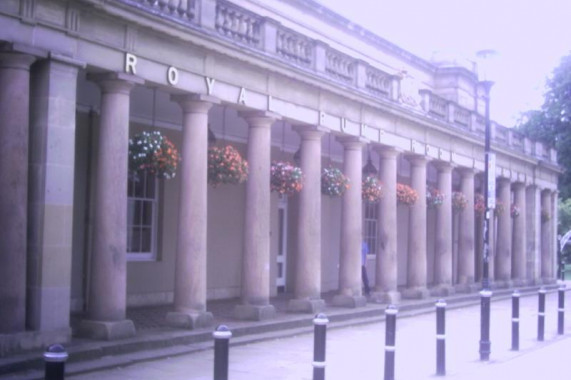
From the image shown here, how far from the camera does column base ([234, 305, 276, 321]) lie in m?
14.9

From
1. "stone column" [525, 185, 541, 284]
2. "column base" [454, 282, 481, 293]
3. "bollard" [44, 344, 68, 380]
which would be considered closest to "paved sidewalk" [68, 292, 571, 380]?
"bollard" [44, 344, 68, 380]

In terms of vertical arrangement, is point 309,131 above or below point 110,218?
above

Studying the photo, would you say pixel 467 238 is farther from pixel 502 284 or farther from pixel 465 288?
pixel 502 284

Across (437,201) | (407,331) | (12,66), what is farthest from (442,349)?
(437,201)

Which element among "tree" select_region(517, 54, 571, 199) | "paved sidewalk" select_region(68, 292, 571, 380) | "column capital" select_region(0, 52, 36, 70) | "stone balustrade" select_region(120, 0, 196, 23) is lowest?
"paved sidewalk" select_region(68, 292, 571, 380)

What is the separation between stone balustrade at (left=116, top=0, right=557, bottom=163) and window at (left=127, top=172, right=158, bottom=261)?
383cm

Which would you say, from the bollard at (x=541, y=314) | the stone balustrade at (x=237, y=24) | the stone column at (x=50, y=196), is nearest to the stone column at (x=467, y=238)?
the bollard at (x=541, y=314)

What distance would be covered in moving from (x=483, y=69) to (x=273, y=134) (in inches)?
299

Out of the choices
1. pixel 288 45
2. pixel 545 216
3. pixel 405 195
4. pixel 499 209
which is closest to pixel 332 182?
Result: pixel 288 45

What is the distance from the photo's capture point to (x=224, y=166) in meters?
14.2

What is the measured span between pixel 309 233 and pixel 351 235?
1840mm

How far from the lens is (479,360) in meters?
13.0

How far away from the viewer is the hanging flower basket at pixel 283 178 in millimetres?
15961

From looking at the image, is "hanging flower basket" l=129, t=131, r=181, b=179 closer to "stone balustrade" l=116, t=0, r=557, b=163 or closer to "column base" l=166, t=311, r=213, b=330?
"stone balustrade" l=116, t=0, r=557, b=163
